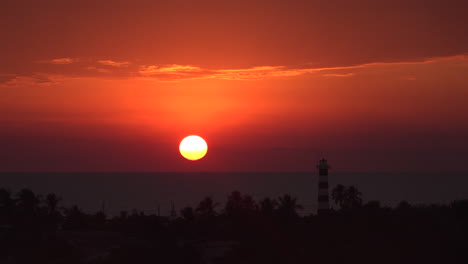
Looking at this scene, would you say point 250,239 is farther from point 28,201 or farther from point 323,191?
point 28,201

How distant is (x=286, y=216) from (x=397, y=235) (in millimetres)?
8821

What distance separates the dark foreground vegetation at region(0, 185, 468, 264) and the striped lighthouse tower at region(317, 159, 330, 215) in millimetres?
1563

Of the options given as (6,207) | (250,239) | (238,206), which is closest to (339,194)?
(238,206)

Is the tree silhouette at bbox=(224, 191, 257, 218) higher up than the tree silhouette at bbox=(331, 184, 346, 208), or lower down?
lower down

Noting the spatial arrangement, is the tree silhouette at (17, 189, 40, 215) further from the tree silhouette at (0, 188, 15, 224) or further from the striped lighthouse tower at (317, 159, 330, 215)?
the striped lighthouse tower at (317, 159, 330, 215)

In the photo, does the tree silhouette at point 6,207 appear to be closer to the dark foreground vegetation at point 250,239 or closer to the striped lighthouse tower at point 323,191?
the dark foreground vegetation at point 250,239

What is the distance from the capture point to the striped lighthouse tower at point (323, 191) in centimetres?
3575

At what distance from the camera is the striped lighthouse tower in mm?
35750

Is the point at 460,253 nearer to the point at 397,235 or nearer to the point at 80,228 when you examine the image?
the point at 397,235

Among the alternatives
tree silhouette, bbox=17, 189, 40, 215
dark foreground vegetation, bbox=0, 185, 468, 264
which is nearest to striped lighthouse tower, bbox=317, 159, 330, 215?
dark foreground vegetation, bbox=0, 185, 468, 264

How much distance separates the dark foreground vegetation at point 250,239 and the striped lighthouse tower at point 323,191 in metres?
1.56

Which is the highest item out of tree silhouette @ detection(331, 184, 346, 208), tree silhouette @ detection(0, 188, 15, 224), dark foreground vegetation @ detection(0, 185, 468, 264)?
tree silhouette @ detection(331, 184, 346, 208)

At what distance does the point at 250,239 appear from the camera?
26.1 meters

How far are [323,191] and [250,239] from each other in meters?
11.3
